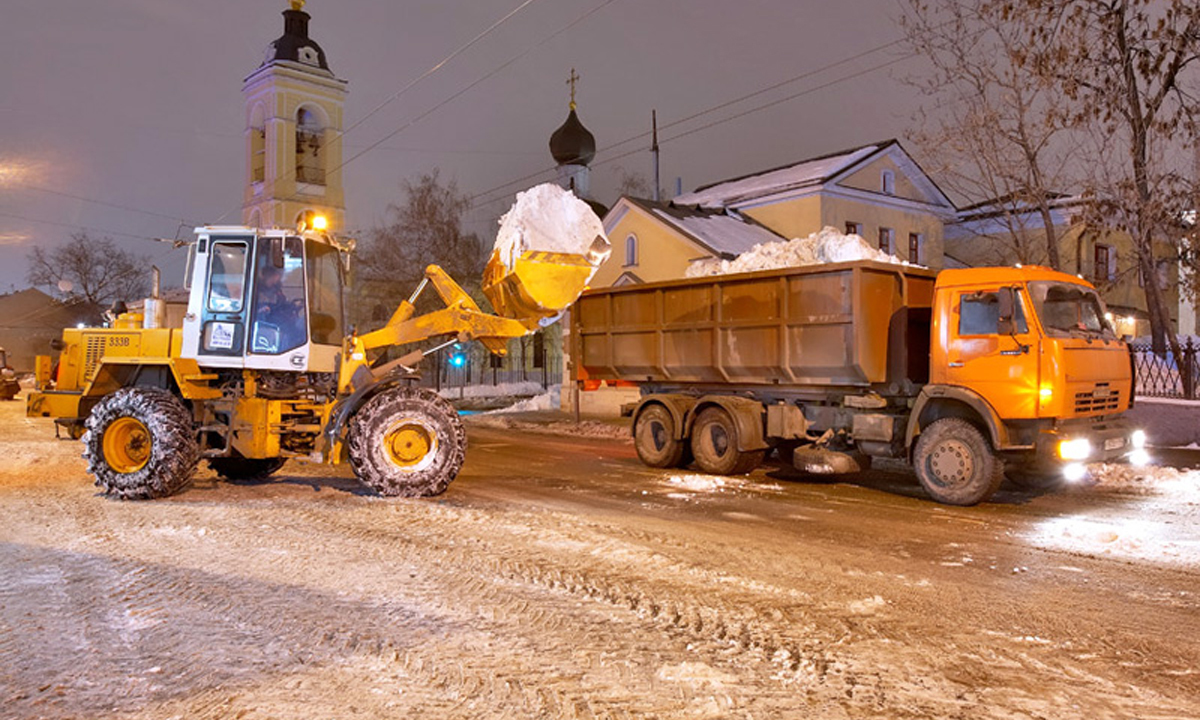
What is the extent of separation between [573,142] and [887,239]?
2204cm

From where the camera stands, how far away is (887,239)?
109ft

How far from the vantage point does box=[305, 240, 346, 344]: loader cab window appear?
9.99 m

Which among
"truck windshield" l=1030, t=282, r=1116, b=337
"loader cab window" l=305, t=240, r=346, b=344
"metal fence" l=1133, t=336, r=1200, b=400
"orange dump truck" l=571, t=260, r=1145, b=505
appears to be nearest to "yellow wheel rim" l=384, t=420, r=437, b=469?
"loader cab window" l=305, t=240, r=346, b=344

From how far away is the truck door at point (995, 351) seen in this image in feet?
30.6

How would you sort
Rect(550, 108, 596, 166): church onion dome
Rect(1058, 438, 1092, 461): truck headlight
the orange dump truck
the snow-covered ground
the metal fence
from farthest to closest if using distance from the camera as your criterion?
Rect(550, 108, 596, 166): church onion dome
the metal fence
the orange dump truck
Rect(1058, 438, 1092, 461): truck headlight
the snow-covered ground

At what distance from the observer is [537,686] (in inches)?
163

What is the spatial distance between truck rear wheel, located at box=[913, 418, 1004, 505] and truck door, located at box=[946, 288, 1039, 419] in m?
0.47

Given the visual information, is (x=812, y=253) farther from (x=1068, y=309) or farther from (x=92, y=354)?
(x=92, y=354)

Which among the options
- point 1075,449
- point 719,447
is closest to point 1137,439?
point 1075,449

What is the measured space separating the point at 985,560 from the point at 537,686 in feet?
14.8

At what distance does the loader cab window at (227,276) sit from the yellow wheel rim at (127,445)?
1645 millimetres

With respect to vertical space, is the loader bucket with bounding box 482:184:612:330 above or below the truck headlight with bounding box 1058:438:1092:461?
above

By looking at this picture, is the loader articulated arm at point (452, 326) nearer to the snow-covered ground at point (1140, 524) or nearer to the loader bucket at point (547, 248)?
the loader bucket at point (547, 248)

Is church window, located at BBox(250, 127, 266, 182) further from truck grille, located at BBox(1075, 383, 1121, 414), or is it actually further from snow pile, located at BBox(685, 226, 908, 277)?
truck grille, located at BBox(1075, 383, 1121, 414)
